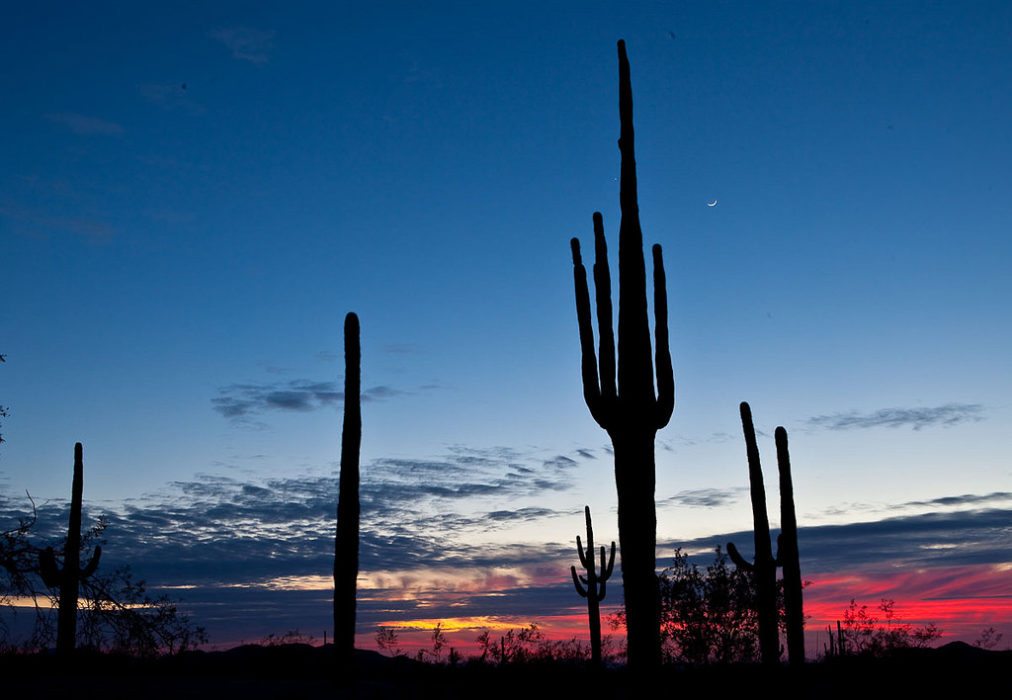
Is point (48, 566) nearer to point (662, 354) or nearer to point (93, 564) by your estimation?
point (93, 564)

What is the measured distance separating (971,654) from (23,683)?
20544mm

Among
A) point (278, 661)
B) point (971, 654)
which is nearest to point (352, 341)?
point (278, 661)

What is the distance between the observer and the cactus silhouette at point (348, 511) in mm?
13680

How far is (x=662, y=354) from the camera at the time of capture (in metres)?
14.7

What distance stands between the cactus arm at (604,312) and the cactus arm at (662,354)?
27.6 inches

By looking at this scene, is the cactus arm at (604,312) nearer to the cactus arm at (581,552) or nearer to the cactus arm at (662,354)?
the cactus arm at (662,354)

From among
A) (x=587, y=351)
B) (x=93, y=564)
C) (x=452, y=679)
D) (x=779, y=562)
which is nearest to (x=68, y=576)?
(x=93, y=564)

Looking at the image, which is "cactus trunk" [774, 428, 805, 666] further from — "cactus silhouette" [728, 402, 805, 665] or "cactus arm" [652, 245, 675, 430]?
"cactus arm" [652, 245, 675, 430]

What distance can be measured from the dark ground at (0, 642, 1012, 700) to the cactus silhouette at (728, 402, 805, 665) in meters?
0.74

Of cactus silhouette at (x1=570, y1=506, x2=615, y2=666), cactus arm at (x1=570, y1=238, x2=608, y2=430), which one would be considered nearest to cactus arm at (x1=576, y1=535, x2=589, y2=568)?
cactus silhouette at (x1=570, y1=506, x2=615, y2=666)

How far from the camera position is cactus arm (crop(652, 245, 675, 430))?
1447 centimetres

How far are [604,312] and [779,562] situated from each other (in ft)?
27.9

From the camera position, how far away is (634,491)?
13.9m


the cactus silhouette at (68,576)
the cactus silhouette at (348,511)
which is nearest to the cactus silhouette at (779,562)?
the cactus silhouette at (348,511)
